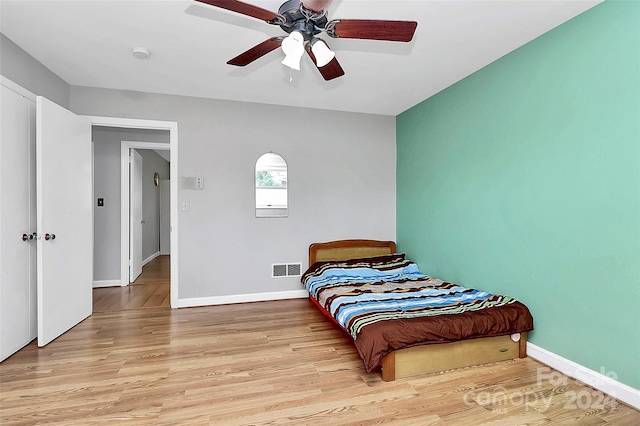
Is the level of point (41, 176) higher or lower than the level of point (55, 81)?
lower

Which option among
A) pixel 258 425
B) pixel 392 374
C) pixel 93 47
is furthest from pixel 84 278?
pixel 392 374

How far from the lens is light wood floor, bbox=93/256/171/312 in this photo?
374 centimetres

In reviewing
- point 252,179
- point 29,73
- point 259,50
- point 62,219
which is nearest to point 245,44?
point 259,50

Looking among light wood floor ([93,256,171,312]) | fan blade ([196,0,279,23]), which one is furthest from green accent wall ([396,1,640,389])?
light wood floor ([93,256,171,312])

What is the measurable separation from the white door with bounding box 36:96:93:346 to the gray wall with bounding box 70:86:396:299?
644mm

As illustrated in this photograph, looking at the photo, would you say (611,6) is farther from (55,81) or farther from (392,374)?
(55,81)

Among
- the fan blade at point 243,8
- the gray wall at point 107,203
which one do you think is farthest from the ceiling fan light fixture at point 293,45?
the gray wall at point 107,203

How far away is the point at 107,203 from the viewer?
4.55m

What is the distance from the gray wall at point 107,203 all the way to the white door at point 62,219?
4.34 feet

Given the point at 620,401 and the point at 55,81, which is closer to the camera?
the point at 620,401

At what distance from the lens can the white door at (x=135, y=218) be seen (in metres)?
4.77

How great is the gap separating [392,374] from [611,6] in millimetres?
2687

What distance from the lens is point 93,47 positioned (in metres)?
2.59

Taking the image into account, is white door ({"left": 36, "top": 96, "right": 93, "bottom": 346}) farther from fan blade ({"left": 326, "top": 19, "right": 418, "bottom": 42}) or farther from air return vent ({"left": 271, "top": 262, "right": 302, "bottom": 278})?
fan blade ({"left": 326, "top": 19, "right": 418, "bottom": 42})
